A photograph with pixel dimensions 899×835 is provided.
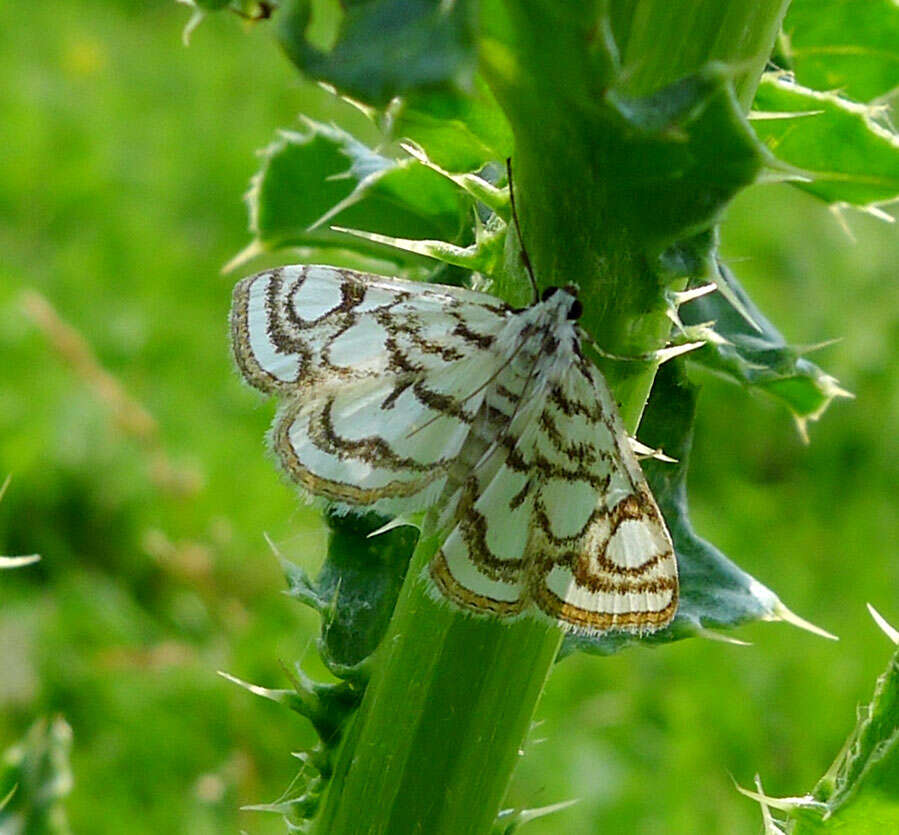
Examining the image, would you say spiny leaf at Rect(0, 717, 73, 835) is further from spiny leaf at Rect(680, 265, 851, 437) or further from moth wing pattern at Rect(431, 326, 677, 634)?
spiny leaf at Rect(680, 265, 851, 437)

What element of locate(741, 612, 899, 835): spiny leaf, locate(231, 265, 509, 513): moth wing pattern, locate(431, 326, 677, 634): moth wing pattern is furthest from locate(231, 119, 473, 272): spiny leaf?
locate(741, 612, 899, 835): spiny leaf

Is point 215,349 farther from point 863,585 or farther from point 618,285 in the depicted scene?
point 618,285

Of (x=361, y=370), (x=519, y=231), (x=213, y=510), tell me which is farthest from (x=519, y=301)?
(x=213, y=510)

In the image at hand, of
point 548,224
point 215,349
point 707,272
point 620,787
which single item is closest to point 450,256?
point 548,224

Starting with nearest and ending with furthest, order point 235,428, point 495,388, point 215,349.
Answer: point 495,388 < point 235,428 < point 215,349

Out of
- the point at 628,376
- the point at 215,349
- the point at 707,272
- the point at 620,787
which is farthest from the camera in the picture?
the point at 215,349

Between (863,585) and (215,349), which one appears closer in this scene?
(863,585)

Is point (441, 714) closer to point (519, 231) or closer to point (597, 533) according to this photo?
point (597, 533)
